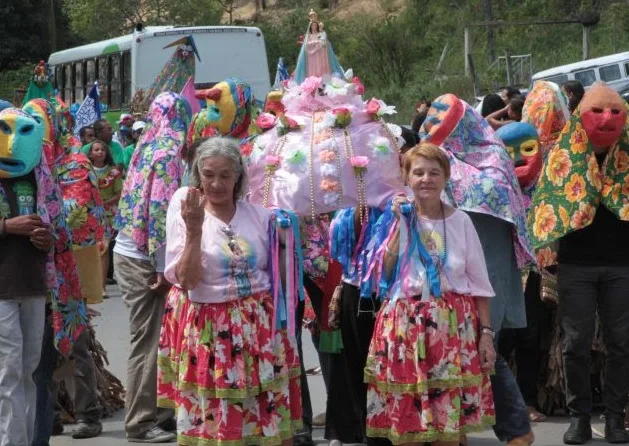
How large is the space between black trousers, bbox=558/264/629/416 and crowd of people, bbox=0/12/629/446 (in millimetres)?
12

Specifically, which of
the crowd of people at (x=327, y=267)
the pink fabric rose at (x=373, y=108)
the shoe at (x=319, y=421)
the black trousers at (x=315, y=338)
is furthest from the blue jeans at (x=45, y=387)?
the pink fabric rose at (x=373, y=108)

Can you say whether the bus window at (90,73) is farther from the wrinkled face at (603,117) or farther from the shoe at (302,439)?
the wrinkled face at (603,117)

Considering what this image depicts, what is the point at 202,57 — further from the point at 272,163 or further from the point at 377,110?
the point at 272,163

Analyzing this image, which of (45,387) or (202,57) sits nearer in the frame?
(45,387)

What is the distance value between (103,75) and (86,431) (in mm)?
19652

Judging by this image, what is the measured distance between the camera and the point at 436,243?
19.8 ft

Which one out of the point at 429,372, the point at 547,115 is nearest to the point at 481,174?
the point at 429,372

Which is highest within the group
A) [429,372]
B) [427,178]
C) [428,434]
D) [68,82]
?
[68,82]

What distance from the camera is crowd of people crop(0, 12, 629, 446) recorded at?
5.80 m

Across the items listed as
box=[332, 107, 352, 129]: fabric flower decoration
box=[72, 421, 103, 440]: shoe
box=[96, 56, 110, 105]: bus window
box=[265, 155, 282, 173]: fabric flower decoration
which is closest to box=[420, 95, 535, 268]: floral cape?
box=[332, 107, 352, 129]: fabric flower decoration

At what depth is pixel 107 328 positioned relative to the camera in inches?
493

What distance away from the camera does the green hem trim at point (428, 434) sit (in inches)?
231

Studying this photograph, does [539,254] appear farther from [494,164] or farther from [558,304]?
[494,164]

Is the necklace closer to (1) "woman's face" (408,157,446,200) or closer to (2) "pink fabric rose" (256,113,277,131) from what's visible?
(1) "woman's face" (408,157,446,200)
